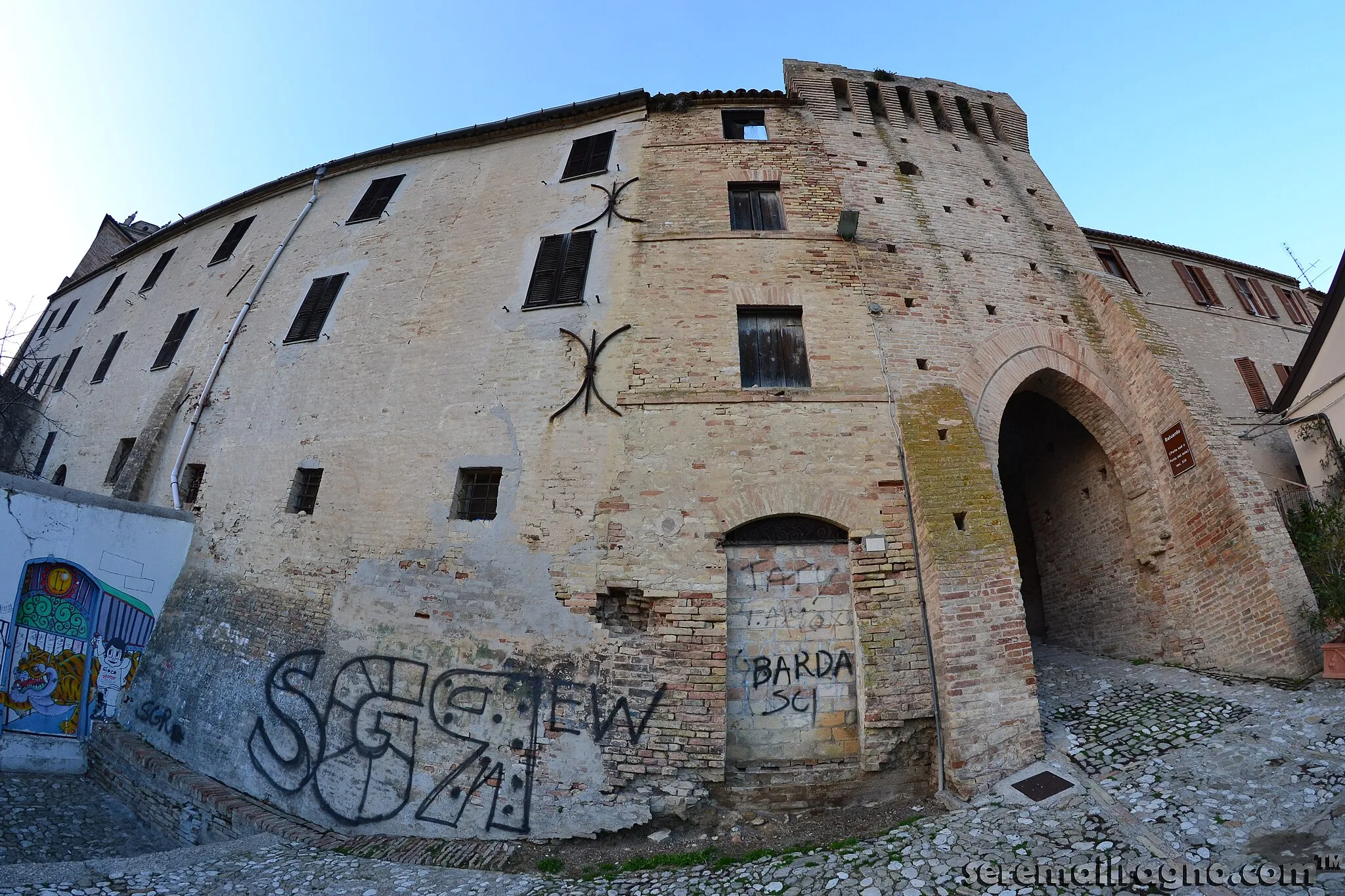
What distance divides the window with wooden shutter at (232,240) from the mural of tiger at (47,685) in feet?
28.8

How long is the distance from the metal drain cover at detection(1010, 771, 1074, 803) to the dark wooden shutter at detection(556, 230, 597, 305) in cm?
760

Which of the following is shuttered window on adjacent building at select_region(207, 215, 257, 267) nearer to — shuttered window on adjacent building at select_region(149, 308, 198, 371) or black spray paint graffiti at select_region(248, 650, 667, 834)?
shuttered window on adjacent building at select_region(149, 308, 198, 371)

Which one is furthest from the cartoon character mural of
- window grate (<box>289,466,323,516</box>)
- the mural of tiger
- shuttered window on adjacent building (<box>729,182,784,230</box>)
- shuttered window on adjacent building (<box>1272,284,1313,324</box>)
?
shuttered window on adjacent building (<box>1272,284,1313,324</box>)

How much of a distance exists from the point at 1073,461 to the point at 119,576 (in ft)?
49.0

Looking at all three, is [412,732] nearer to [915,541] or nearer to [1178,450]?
[915,541]

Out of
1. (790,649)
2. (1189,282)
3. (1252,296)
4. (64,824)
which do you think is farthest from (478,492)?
(1252,296)

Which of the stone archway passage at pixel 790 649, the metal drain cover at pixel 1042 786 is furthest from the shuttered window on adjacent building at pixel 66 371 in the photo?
the metal drain cover at pixel 1042 786

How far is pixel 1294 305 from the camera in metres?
14.5

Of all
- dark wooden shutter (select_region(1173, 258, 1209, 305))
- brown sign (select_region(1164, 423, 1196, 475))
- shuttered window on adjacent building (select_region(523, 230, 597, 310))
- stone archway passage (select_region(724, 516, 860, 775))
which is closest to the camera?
stone archway passage (select_region(724, 516, 860, 775))

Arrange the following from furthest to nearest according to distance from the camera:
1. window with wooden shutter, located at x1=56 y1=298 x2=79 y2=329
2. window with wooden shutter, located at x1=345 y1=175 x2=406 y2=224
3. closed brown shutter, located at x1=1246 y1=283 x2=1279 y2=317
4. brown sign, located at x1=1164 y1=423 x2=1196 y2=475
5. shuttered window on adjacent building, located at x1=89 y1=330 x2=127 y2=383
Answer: window with wooden shutter, located at x1=56 y1=298 x2=79 y2=329 < closed brown shutter, located at x1=1246 y1=283 x2=1279 y2=317 < shuttered window on adjacent building, located at x1=89 y1=330 x2=127 y2=383 < window with wooden shutter, located at x1=345 y1=175 x2=406 y2=224 < brown sign, located at x1=1164 y1=423 x2=1196 y2=475

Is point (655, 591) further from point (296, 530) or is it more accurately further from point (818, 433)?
→ point (296, 530)

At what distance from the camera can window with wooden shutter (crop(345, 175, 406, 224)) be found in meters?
10.8

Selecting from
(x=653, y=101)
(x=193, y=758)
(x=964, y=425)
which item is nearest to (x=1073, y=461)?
(x=964, y=425)

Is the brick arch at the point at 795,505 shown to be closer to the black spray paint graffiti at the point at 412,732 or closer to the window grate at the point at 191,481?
the black spray paint graffiti at the point at 412,732
